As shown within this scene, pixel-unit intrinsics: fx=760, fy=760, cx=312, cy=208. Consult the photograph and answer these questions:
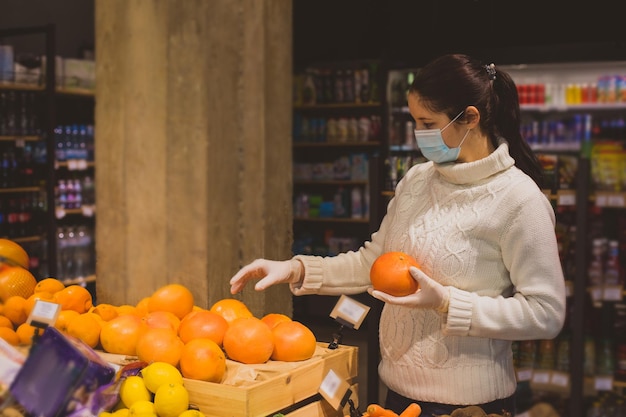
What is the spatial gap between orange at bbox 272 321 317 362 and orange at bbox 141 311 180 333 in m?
0.30

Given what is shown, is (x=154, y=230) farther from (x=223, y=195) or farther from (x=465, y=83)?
(x=465, y=83)

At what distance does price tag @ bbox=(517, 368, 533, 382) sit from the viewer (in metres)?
4.29

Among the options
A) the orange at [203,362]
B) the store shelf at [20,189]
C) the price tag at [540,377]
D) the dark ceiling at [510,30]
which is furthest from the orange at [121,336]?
the dark ceiling at [510,30]

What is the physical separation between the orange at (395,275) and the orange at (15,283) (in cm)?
102

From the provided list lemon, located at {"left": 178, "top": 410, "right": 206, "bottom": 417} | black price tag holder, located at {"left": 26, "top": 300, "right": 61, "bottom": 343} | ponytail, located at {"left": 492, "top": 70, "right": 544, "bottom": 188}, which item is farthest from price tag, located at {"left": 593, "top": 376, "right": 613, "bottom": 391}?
black price tag holder, located at {"left": 26, "top": 300, "right": 61, "bottom": 343}

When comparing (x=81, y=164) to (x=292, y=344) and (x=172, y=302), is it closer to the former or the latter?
(x=172, y=302)

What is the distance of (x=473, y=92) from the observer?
1.94 meters

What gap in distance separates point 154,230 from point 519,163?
5.02ft

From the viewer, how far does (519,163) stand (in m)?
2.07

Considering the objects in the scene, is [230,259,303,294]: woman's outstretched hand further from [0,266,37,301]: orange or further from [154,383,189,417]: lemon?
[0,266,37,301]: orange

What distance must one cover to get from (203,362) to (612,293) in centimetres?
318

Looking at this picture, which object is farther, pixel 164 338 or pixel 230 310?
pixel 230 310

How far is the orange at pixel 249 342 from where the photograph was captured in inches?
76.4

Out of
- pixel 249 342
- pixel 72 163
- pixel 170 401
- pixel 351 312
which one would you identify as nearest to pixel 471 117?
pixel 351 312
